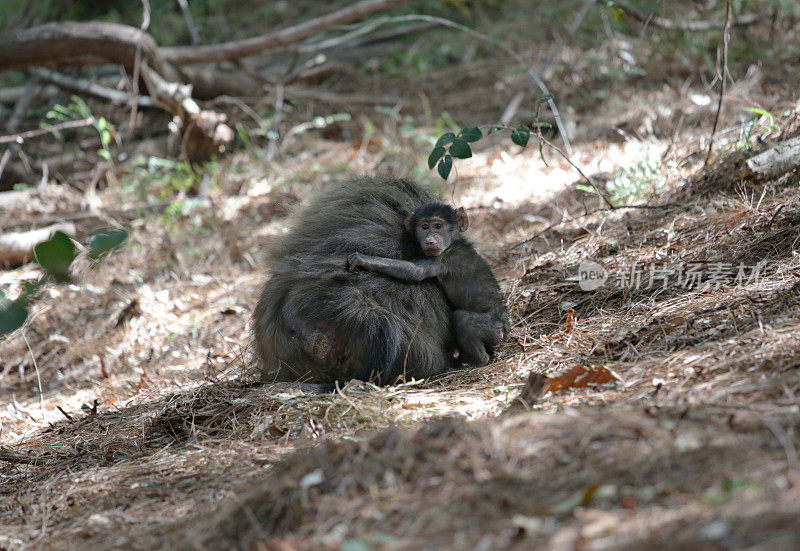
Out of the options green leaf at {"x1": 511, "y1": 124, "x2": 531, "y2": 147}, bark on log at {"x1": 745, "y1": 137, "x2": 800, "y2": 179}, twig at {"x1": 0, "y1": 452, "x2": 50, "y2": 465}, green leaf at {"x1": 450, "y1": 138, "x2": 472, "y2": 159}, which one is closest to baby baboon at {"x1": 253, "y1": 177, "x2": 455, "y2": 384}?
green leaf at {"x1": 450, "y1": 138, "x2": 472, "y2": 159}

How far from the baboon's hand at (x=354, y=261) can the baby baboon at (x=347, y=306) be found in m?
0.03

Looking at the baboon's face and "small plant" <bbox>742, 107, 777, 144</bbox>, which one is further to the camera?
"small plant" <bbox>742, 107, 777, 144</bbox>

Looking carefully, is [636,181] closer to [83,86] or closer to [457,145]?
[457,145]

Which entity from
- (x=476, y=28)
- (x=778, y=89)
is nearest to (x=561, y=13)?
(x=476, y=28)

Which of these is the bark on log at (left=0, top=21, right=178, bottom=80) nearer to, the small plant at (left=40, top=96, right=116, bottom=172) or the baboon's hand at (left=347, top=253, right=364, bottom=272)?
the small plant at (left=40, top=96, right=116, bottom=172)

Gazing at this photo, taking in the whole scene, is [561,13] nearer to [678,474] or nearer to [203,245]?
[203,245]

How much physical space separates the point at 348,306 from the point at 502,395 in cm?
89

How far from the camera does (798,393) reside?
2314 mm

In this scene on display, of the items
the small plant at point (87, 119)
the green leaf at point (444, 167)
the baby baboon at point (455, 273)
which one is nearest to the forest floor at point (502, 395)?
the baby baboon at point (455, 273)

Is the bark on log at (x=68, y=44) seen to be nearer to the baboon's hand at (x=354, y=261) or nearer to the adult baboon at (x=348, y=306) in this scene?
the adult baboon at (x=348, y=306)

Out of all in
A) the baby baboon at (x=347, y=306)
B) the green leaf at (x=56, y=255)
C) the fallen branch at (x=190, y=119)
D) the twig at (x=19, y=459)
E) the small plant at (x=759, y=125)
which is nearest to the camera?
the green leaf at (x=56, y=255)

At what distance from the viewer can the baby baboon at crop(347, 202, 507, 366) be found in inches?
149

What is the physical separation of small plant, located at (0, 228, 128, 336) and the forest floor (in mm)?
345

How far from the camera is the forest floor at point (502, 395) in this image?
1889 millimetres
